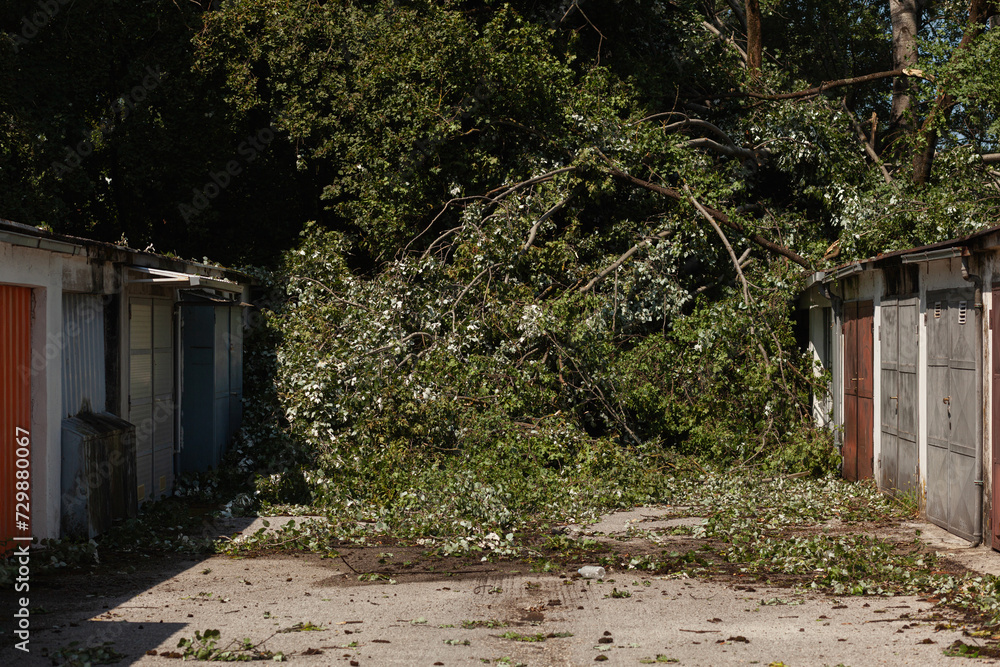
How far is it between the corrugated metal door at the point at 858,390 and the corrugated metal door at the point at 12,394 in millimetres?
9266

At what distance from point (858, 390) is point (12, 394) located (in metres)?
9.69

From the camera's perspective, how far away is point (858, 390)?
12.2 metres

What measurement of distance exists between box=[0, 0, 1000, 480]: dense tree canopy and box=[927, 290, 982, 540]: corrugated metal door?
3.51 meters

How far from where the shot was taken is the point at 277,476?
11984mm

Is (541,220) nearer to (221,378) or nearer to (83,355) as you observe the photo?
(221,378)

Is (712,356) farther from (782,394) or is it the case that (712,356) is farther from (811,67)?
(811,67)

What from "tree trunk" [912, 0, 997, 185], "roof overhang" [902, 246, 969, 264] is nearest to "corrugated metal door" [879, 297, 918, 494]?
"roof overhang" [902, 246, 969, 264]

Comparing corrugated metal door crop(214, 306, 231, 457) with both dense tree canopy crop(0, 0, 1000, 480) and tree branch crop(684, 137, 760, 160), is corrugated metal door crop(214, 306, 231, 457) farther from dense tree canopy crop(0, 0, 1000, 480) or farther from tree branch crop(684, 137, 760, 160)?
tree branch crop(684, 137, 760, 160)

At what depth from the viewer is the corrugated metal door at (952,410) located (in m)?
8.57

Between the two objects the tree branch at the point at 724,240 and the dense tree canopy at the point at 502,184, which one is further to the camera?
the tree branch at the point at 724,240

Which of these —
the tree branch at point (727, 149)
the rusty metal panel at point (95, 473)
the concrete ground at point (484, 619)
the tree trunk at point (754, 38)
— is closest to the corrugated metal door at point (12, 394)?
the rusty metal panel at point (95, 473)

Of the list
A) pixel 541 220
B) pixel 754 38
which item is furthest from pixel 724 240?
pixel 754 38

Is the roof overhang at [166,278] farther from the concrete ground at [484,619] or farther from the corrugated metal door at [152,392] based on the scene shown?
the concrete ground at [484,619]

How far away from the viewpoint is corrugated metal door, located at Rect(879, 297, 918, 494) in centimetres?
1015
